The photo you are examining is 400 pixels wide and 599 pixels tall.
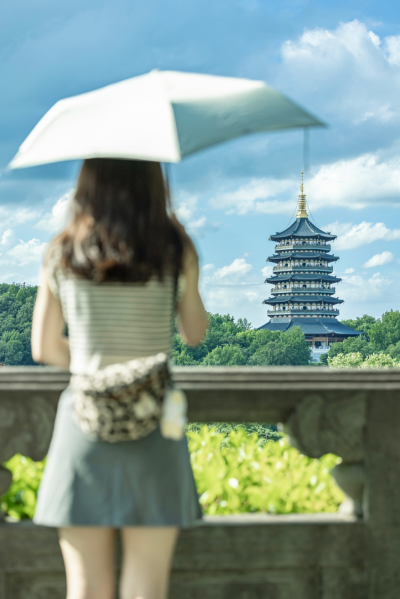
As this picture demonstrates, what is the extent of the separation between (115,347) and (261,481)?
1372 millimetres

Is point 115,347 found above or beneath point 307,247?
beneath

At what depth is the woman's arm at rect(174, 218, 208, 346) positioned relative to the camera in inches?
60.6

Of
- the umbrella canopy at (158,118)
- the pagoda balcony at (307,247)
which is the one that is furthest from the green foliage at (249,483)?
the pagoda balcony at (307,247)

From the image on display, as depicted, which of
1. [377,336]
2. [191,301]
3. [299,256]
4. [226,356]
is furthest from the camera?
[377,336]

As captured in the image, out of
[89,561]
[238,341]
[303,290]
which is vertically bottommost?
[89,561]

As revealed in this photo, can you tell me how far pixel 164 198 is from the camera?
153 centimetres

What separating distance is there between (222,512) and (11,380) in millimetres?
928

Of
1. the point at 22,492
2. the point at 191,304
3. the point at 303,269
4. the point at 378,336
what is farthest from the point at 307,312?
the point at 191,304

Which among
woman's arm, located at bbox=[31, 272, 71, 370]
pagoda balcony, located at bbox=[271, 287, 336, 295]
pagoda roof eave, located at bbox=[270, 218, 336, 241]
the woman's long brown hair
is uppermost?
pagoda roof eave, located at bbox=[270, 218, 336, 241]

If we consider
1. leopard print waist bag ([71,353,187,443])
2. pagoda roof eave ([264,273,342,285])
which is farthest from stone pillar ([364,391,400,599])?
pagoda roof eave ([264,273,342,285])

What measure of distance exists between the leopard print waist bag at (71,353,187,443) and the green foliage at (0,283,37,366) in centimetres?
8141

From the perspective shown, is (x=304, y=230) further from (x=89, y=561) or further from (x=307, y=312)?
(x=89, y=561)

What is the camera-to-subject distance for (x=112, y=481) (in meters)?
1.48

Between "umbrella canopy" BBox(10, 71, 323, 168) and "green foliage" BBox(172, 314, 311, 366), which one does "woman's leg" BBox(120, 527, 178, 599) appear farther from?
"green foliage" BBox(172, 314, 311, 366)
